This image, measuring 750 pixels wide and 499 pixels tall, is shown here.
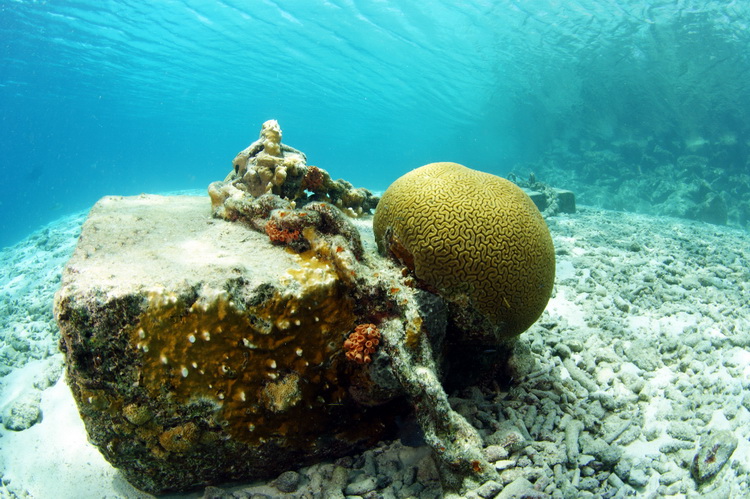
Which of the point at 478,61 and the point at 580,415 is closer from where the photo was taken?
the point at 580,415

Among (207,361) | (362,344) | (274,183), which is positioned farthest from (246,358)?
(274,183)

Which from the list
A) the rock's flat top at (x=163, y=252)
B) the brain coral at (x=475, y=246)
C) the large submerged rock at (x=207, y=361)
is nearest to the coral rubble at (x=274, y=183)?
the rock's flat top at (x=163, y=252)

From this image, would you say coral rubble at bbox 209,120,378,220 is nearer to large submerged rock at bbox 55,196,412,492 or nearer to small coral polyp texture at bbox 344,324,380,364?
large submerged rock at bbox 55,196,412,492

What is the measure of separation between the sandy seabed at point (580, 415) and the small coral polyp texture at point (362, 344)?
1115 mm

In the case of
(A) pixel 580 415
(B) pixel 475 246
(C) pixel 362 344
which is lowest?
(A) pixel 580 415

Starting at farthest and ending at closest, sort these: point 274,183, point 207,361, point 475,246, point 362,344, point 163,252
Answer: point 274,183 → point 475,246 → point 163,252 → point 362,344 → point 207,361

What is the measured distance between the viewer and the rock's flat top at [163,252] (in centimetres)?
261

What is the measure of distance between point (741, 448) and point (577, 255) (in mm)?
5940

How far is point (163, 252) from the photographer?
3.17 meters

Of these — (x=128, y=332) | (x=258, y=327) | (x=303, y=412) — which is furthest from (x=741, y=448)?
(x=128, y=332)

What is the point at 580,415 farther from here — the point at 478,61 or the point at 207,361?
the point at 478,61

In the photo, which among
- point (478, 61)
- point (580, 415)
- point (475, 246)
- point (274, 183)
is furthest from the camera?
point (478, 61)

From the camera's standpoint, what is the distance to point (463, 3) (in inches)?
968

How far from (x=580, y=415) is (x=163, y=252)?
14.1ft
